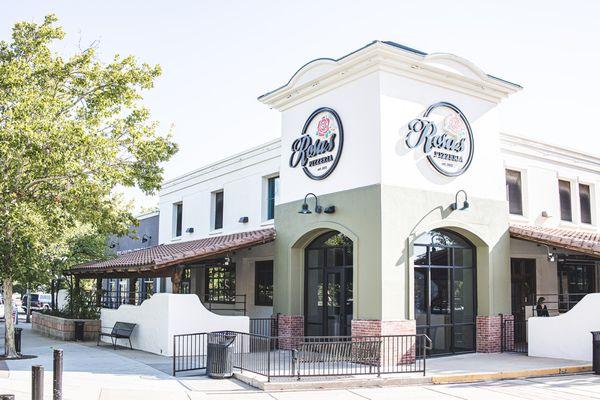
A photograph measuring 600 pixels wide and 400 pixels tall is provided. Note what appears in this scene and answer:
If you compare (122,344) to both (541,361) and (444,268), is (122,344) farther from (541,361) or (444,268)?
(541,361)

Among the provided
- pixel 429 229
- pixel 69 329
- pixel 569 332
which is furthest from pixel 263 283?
pixel 569 332

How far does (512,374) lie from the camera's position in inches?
574

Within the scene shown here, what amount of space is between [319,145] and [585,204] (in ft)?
40.8

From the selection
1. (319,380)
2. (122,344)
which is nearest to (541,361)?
(319,380)

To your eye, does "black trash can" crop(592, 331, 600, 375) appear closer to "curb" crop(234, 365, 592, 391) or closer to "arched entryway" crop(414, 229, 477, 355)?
"curb" crop(234, 365, 592, 391)

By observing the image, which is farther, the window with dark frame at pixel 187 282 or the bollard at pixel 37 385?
the window with dark frame at pixel 187 282

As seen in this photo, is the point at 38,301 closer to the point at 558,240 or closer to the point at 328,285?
the point at 328,285

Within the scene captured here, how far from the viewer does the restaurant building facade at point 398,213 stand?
16719mm

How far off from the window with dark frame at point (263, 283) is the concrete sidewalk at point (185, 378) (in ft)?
19.6

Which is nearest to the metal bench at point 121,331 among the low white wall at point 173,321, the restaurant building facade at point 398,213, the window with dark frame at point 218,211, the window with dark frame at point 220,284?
the low white wall at point 173,321

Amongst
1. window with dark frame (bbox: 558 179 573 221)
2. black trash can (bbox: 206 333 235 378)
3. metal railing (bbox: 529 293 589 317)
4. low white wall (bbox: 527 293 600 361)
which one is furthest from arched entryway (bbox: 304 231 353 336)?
window with dark frame (bbox: 558 179 573 221)

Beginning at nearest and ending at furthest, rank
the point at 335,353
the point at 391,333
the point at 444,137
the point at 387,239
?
the point at 335,353, the point at 391,333, the point at 387,239, the point at 444,137

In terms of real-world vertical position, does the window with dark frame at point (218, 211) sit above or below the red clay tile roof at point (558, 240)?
above

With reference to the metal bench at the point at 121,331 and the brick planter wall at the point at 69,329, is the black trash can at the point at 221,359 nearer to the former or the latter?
the metal bench at the point at 121,331
